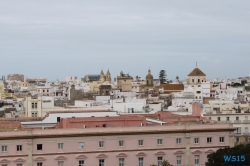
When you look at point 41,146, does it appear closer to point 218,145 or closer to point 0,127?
point 0,127

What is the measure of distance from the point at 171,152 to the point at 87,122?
7.00 m

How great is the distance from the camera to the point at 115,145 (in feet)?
163

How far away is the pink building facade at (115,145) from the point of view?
47.7 metres

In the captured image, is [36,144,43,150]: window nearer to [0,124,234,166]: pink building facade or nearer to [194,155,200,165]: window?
[0,124,234,166]: pink building facade

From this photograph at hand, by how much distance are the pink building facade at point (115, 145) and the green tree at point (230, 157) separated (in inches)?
136

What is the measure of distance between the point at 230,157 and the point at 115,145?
348 inches

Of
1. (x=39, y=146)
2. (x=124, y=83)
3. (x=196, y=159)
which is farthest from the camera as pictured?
(x=124, y=83)

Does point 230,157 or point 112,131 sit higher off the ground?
point 112,131

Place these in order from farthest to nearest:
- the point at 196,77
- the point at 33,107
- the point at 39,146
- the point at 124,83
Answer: the point at 124,83 → the point at 196,77 → the point at 33,107 → the point at 39,146

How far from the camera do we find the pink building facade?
47688mm

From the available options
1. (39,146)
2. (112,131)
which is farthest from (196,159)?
(39,146)

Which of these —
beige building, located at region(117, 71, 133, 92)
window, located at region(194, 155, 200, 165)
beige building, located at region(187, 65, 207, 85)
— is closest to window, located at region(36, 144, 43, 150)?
window, located at region(194, 155, 200, 165)

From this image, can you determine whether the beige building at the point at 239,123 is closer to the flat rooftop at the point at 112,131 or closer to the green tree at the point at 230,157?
the flat rooftop at the point at 112,131

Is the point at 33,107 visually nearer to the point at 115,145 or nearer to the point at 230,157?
the point at 115,145
